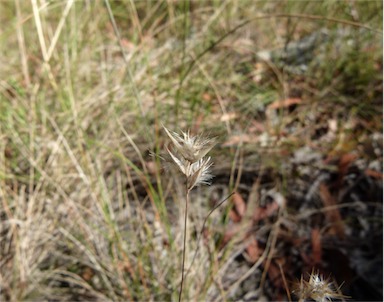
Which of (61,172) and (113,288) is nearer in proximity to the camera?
(113,288)

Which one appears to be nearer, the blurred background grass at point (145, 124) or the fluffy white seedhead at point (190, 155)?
the fluffy white seedhead at point (190, 155)

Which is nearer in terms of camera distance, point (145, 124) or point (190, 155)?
point (190, 155)

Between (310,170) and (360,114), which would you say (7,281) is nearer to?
(310,170)

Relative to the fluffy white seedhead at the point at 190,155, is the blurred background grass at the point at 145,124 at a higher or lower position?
higher

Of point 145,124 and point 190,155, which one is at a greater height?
point 145,124

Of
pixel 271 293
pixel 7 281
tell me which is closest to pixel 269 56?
pixel 271 293

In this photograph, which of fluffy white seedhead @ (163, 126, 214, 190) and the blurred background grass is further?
the blurred background grass

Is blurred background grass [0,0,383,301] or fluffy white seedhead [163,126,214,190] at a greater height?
blurred background grass [0,0,383,301]

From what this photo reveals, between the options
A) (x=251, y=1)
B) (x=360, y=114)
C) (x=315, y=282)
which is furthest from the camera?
(x=251, y=1)
